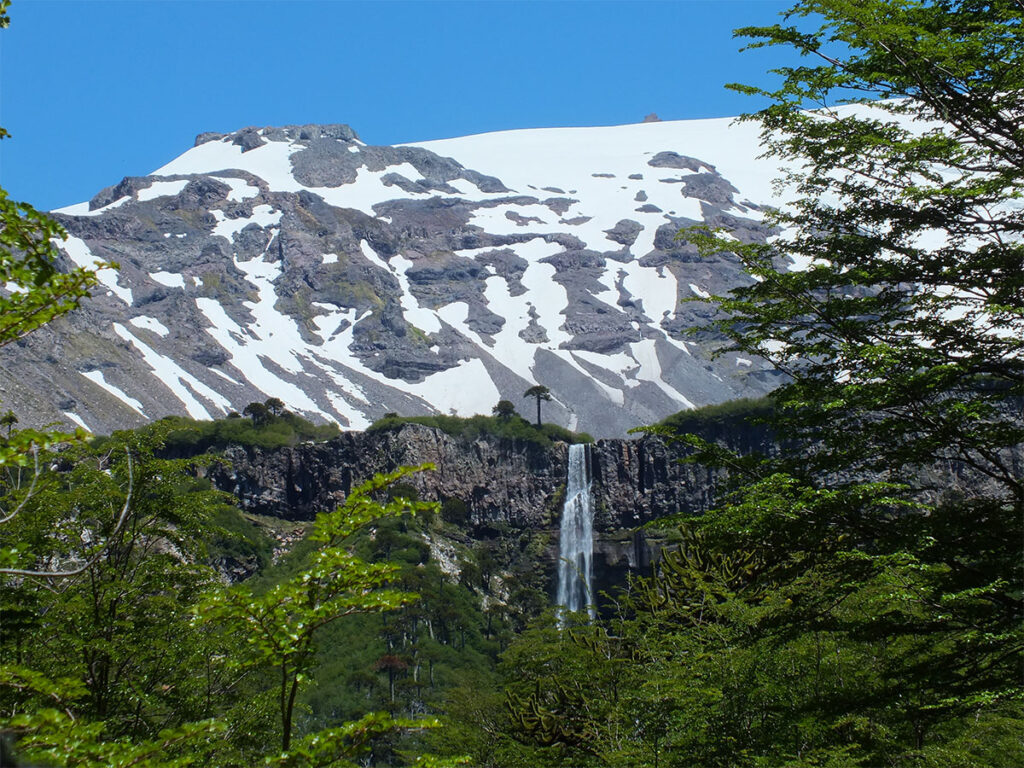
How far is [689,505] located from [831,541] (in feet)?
311

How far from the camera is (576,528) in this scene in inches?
4087

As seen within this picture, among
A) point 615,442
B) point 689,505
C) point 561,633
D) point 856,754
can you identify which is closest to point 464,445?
point 615,442

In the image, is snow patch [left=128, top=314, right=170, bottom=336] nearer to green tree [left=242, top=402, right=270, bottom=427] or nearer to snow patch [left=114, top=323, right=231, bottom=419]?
snow patch [left=114, top=323, right=231, bottom=419]

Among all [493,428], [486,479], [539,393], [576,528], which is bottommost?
[576,528]

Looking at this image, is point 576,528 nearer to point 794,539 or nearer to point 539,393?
point 539,393

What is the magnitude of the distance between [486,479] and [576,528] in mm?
13764

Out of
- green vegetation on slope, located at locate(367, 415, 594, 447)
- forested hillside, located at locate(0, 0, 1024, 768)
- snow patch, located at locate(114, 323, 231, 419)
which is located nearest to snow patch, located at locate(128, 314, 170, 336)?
snow patch, located at locate(114, 323, 231, 419)

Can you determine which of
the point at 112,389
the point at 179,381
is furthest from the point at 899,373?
the point at 179,381

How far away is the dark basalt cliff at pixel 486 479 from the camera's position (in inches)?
3979

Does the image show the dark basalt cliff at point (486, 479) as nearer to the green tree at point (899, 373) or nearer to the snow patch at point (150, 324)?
the snow patch at point (150, 324)

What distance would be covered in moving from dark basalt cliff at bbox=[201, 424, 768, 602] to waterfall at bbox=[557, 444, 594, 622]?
100cm

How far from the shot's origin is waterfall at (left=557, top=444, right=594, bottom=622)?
3602 inches

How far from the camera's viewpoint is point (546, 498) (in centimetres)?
10788

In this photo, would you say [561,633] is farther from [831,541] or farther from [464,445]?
[464,445]
